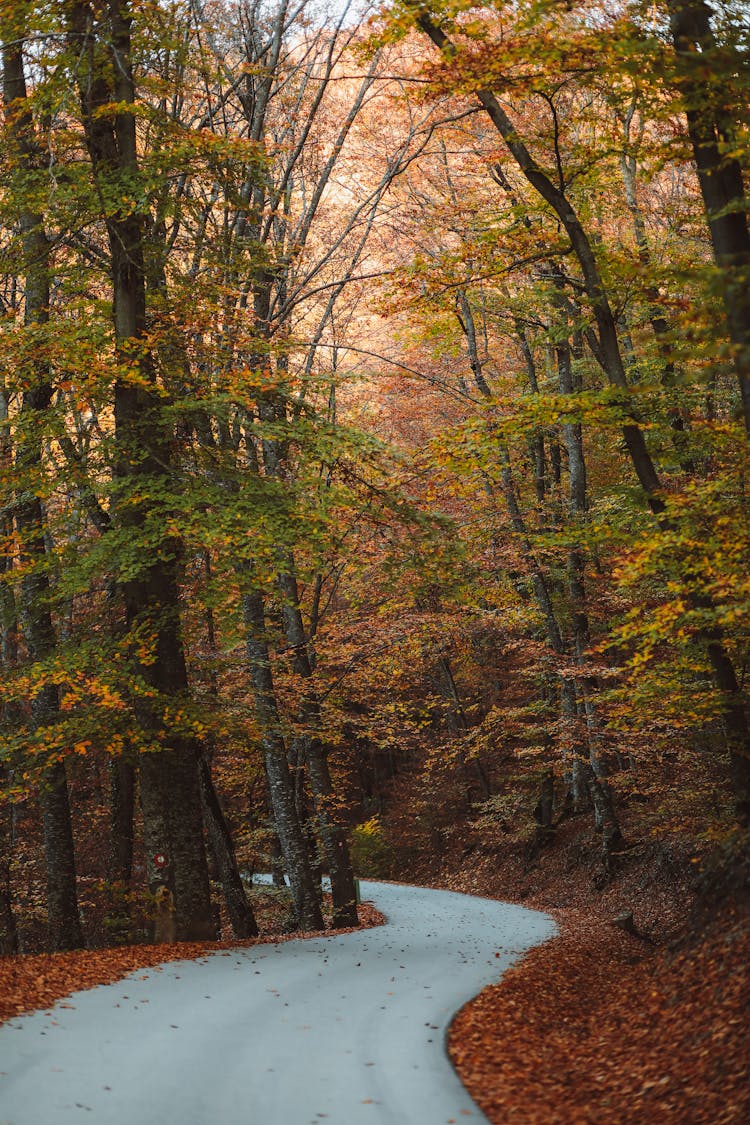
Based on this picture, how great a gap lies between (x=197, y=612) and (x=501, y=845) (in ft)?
49.8

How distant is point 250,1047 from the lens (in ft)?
23.1

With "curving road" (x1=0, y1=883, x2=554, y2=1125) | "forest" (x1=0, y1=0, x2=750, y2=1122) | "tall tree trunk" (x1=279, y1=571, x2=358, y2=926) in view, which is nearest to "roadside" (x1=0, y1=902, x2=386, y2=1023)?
"curving road" (x1=0, y1=883, x2=554, y2=1125)

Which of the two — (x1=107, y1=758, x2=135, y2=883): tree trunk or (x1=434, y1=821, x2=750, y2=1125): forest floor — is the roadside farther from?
(x1=107, y1=758, x2=135, y2=883): tree trunk

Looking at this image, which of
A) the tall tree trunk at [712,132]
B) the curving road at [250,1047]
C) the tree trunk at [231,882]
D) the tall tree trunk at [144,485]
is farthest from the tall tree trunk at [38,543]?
the tall tree trunk at [712,132]

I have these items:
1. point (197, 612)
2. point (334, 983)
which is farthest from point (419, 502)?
point (334, 983)

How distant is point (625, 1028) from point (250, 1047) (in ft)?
10.5

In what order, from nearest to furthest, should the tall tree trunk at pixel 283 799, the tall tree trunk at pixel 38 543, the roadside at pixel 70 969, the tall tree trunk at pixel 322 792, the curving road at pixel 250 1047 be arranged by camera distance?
1. the curving road at pixel 250 1047
2. the roadside at pixel 70 969
3. the tall tree trunk at pixel 38 543
4. the tall tree trunk at pixel 283 799
5. the tall tree trunk at pixel 322 792

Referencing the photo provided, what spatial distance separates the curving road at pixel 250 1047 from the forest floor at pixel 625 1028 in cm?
39

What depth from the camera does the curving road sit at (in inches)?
222

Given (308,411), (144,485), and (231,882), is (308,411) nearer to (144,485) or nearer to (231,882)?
(144,485)

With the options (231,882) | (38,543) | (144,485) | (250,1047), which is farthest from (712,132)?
(231,882)

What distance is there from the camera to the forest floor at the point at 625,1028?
5.72 metres

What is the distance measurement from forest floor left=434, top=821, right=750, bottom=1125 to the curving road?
39 cm

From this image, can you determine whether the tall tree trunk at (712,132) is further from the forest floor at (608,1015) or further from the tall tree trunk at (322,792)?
the tall tree trunk at (322,792)
